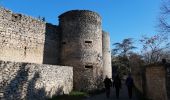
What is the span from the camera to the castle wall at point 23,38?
50.1 ft

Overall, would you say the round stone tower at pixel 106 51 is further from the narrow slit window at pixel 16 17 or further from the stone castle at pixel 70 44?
the narrow slit window at pixel 16 17

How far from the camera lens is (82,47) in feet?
63.4

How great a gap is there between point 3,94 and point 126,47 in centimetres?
4734

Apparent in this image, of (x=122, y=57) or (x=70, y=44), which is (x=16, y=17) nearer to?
(x=70, y=44)

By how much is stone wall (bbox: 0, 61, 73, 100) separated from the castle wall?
283cm

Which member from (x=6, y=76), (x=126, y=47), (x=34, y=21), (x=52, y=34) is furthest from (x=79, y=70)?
(x=126, y=47)

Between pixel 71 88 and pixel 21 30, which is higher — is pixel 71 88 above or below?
below

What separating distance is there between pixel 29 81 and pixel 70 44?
8.18 metres

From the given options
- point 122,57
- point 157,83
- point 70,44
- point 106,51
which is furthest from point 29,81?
point 122,57

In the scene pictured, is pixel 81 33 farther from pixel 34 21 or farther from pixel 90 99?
pixel 90 99

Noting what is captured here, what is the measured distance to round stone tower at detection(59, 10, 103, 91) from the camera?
746 inches

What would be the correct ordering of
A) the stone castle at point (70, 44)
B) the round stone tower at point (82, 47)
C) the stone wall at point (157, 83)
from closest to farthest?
the stone wall at point (157, 83)
the stone castle at point (70, 44)
the round stone tower at point (82, 47)

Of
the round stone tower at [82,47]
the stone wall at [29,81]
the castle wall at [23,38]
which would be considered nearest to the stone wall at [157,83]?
the stone wall at [29,81]

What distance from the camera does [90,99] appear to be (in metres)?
14.4
